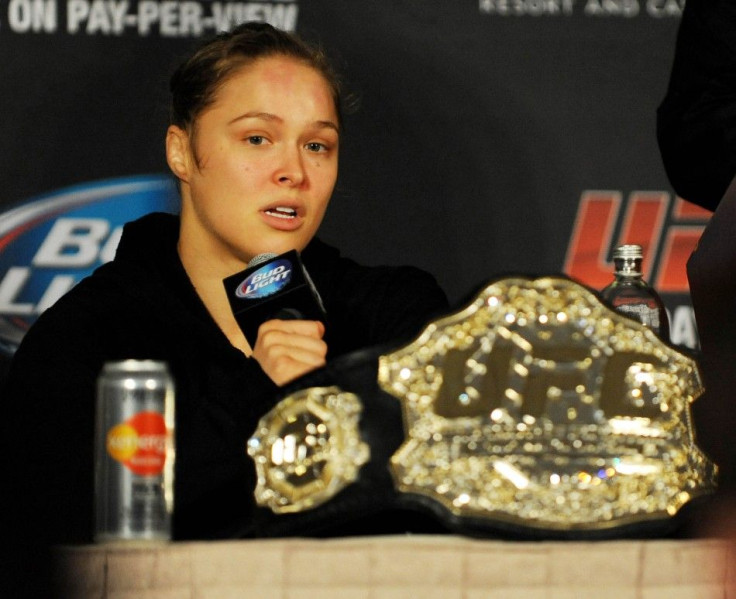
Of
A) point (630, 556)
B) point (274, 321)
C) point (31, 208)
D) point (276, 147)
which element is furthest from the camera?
point (31, 208)

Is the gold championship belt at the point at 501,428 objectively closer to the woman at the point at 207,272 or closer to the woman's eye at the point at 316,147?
the woman at the point at 207,272

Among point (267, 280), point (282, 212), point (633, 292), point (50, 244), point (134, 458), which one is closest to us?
point (134, 458)

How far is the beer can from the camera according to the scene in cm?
93

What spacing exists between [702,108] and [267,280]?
0.67 meters

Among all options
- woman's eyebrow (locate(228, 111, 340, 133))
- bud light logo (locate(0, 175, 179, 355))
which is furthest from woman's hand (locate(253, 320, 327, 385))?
bud light logo (locate(0, 175, 179, 355))

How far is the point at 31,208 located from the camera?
2119mm

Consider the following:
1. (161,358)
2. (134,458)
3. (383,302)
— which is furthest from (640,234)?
(134,458)

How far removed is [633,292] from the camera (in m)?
1.47

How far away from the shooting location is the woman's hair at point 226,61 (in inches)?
67.8

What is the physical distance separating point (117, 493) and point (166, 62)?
52.8 inches

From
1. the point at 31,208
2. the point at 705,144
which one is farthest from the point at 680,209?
the point at 31,208

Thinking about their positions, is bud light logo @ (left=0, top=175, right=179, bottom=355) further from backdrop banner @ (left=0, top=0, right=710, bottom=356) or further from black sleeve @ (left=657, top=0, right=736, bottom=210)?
black sleeve @ (left=657, top=0, right=736, bottom=210)

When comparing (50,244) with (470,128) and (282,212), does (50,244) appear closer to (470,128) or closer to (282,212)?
(282,212)

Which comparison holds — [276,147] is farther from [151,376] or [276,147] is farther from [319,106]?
[151,376]
